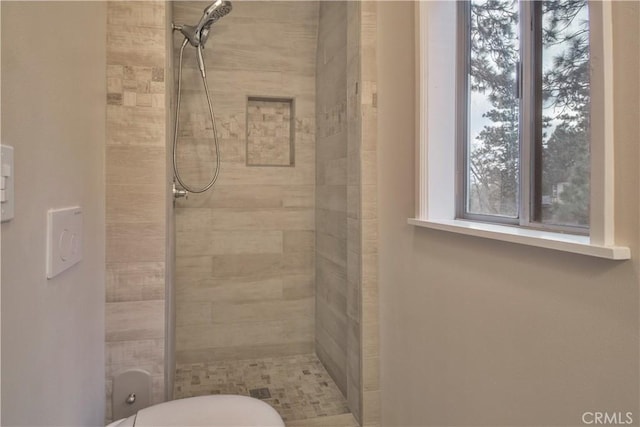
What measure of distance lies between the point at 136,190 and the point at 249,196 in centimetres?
112

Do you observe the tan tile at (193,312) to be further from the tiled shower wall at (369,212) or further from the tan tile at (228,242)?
the tiled shower wall at (369,212)

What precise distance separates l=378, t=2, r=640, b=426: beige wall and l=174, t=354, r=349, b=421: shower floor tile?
395 millimetres

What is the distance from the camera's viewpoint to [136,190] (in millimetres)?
1535

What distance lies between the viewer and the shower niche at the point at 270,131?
2.68 meters

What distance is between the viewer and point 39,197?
781 millimetres

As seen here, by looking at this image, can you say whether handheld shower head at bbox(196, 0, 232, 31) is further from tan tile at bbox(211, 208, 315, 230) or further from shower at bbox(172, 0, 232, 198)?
tan tile at bbox(211, 208, 315, 230)

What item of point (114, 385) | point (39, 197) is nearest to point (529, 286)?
point (39, 197)

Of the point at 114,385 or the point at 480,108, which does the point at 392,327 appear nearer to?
the point at 480,108

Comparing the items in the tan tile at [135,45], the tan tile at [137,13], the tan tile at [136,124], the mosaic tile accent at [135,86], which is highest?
the tan tile at [137,13]

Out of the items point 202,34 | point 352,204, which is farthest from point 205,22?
point 352,204

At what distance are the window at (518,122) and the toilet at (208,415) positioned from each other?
29.3 inches

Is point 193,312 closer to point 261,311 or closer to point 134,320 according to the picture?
point 261,311

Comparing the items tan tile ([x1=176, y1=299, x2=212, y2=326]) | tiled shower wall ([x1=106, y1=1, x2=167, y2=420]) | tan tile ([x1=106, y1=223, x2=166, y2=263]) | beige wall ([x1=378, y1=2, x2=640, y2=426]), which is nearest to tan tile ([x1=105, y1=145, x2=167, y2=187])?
tiled shower wall ([x1=106, y1=1, x2=167, y2=420])

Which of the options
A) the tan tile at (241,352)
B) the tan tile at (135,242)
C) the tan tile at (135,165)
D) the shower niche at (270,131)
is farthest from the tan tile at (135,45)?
the tan tile at (241,352)
